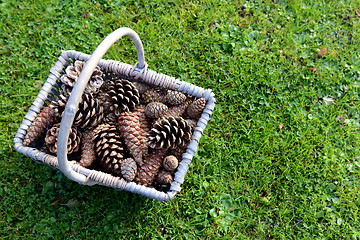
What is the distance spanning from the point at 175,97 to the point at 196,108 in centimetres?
20

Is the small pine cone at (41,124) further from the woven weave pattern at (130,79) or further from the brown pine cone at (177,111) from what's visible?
the brown pine cone at (177,111)

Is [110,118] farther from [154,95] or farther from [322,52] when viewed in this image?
[322,52]

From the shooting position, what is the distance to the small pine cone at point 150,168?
2.25 metres

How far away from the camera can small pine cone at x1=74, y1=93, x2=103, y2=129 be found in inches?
89.2

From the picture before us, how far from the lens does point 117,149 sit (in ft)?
7.48

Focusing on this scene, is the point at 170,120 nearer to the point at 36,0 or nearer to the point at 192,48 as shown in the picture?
the point at 192,48

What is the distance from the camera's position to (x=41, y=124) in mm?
2279

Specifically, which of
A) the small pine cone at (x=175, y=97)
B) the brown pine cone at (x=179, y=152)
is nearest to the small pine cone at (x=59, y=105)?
the small pine cone at (x=175, y=97)

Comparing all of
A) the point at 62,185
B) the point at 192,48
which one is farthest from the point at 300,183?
the point at 62,185

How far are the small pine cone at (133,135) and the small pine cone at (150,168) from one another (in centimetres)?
5

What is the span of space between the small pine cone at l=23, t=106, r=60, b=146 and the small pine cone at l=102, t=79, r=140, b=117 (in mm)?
421

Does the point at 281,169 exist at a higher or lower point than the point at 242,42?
lower

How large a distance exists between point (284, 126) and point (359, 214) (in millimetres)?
1151

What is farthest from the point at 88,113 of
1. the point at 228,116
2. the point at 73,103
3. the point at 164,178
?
the point at 228,116
